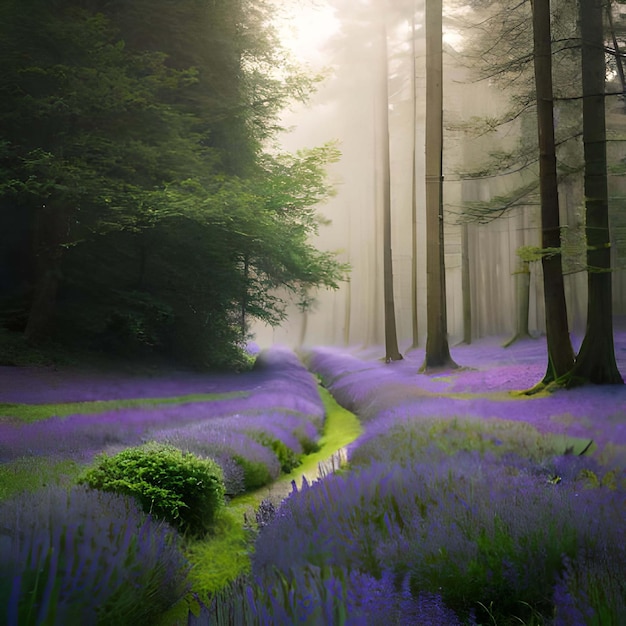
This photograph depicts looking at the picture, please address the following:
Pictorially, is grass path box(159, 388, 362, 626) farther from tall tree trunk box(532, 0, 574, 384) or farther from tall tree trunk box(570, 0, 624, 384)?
tall tree trunk box(570, 0, 624, 384)

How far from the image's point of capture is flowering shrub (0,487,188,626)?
7.41 ft

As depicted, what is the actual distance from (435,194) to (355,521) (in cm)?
825

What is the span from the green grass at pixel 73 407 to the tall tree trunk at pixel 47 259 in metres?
1.86

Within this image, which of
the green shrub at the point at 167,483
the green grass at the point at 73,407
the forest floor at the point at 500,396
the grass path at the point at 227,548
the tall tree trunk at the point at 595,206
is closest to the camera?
the grass path at the point at 227,548

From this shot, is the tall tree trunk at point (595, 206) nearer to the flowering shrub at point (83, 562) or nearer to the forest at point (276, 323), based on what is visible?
the forest at point (276, 323)

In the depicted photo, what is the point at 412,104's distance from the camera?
1488 cm

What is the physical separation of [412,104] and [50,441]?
1381cm

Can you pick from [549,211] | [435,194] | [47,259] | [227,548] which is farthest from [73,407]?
[435,194]

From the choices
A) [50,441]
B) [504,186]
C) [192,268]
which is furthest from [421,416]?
[504,186]

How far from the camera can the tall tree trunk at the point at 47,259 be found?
7.17 metres

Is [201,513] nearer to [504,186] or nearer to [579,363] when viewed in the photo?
[579,363]

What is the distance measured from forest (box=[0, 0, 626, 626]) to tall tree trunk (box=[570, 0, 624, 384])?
1.2 inches

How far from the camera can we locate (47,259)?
737cm

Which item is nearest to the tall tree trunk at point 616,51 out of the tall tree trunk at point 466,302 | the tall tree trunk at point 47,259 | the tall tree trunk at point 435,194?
the tall tree trunk at point 435,194
